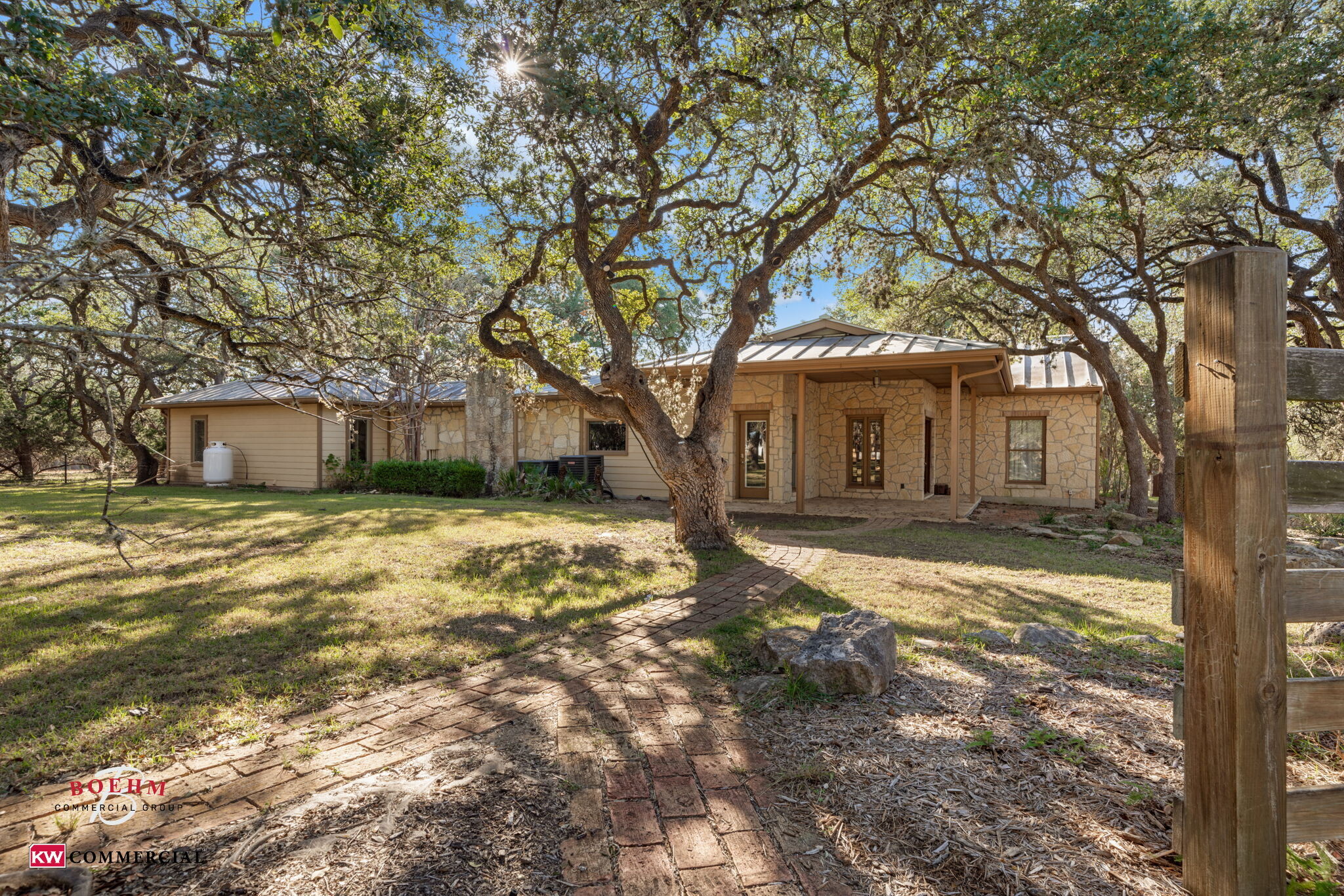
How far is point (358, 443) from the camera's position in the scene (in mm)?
17922

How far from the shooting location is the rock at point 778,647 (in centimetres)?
370

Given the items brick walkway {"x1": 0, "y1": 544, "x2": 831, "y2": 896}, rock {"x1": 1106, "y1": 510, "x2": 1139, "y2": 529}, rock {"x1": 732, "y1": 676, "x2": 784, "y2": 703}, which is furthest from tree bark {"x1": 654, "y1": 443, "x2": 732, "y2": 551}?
rock {"x1": 1106, "y1": 510, "x2": 1139, "y2": 529}

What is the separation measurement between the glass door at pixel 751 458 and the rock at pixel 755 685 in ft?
33.3

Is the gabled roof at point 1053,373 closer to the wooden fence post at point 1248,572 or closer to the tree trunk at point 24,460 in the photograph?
the wooden fence post at point 1248,572

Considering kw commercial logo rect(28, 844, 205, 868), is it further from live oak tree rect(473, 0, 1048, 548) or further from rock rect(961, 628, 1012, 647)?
live oak tree rect(473, 0, 1048, 548)

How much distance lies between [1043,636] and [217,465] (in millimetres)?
20079

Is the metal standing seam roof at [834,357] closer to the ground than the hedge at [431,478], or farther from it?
farther from it

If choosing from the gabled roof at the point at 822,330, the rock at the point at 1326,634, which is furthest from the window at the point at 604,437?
the rock at the point at 1326,634

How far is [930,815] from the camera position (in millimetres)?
2219

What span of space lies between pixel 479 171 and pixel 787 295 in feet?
18.5

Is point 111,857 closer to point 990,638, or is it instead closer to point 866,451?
point 990,638

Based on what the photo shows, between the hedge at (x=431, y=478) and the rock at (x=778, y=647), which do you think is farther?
the hedge at (x=431, y=478)

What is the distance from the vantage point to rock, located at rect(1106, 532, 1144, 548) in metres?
9.28

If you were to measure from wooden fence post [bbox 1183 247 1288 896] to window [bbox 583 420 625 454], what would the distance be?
1338cm
